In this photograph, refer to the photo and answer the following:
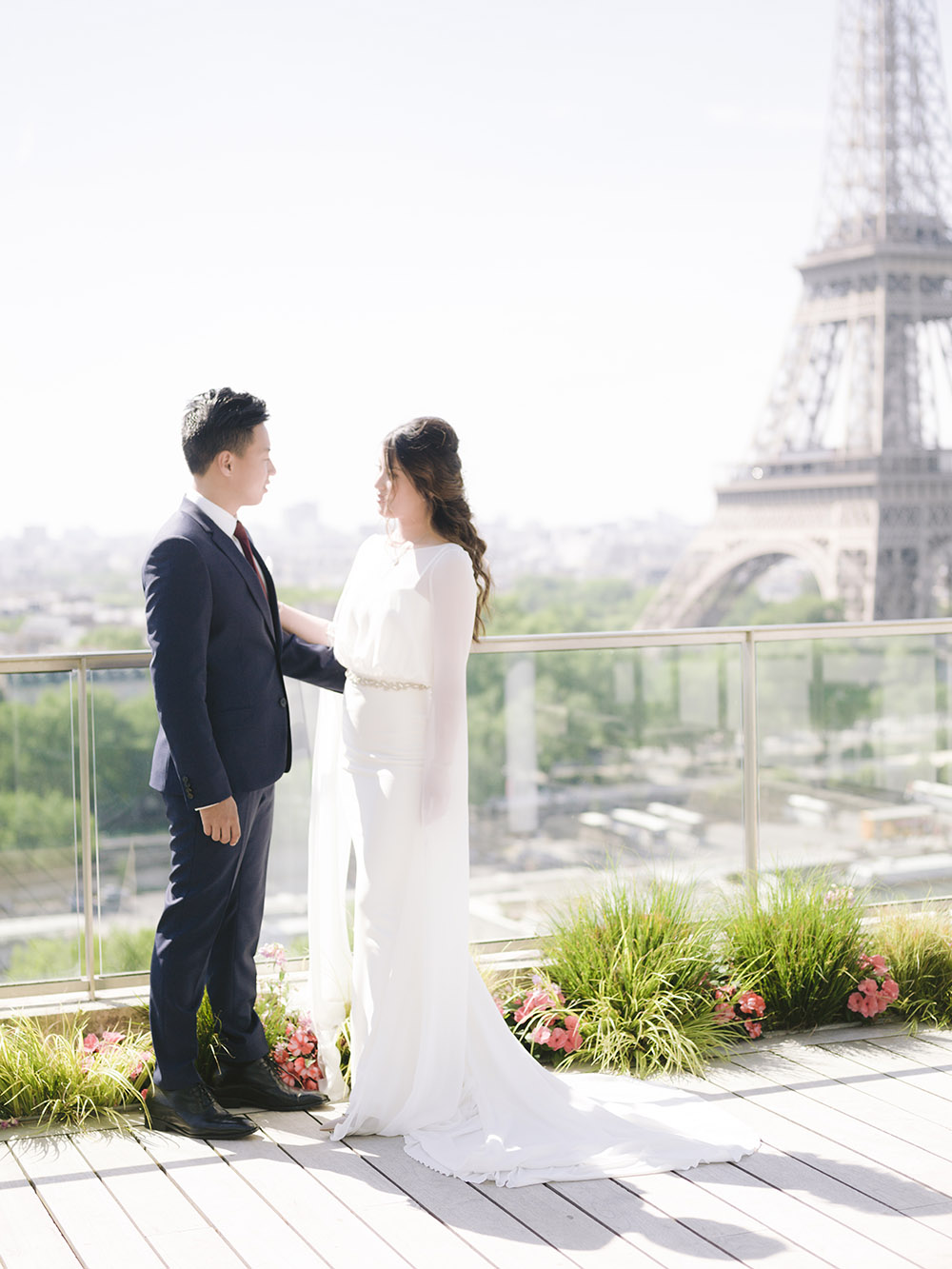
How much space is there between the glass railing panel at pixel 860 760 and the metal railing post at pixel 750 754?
0.04 metres

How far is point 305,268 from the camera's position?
62000 mm

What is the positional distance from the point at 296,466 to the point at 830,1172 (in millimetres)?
52057

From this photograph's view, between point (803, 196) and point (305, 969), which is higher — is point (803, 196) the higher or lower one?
the higher one

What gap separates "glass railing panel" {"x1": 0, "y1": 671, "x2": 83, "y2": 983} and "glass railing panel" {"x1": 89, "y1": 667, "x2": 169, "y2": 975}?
5 centimetres

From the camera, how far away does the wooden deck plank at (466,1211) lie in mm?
2324

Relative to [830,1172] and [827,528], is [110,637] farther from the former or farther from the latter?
[830,1172]

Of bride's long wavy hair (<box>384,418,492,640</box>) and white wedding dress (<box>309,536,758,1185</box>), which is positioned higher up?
bride's long wavy hair (<box>384,418,492,640</box>)

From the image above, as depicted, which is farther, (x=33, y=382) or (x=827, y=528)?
(x=33, y=382)

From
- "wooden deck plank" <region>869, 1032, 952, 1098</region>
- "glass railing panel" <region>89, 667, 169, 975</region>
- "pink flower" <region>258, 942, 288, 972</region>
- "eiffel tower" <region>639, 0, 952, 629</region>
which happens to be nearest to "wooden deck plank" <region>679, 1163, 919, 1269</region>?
"wooden deck plank" <region>869, 1032, 952, 1098</region>

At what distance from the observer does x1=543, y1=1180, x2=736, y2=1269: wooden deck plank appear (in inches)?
90.3

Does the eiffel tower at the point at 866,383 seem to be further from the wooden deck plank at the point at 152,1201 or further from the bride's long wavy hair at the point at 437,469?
the wooden deck plank at the point at 152,1201

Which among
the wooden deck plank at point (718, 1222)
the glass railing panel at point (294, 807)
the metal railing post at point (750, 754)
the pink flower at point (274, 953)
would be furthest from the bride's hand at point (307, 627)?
the metal railing post at point (750, 754)

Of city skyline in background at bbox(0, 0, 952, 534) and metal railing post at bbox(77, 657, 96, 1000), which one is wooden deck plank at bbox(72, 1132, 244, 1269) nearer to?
metal railing post at bbox(77, 657, 96, 1000)

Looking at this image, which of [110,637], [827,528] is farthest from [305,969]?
[110,637]
